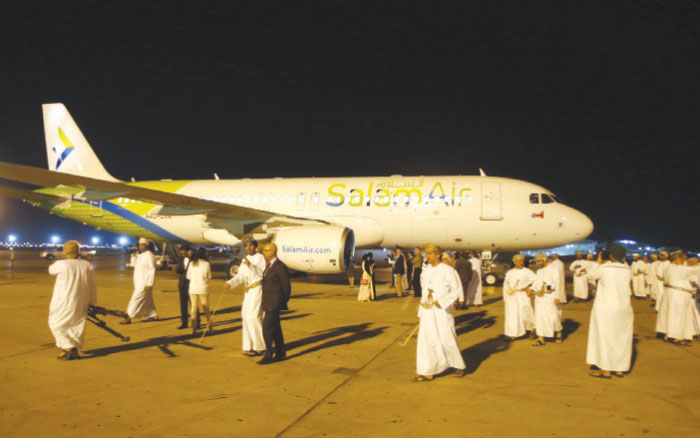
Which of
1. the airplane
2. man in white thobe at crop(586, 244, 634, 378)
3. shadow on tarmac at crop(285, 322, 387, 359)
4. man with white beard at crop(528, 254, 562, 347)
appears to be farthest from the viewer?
the airplane

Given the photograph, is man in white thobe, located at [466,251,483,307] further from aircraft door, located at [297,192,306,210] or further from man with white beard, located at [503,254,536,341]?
aircraft door, located at [297,192,306,210]

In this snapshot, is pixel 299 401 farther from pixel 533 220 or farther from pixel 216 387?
pixel 533 220

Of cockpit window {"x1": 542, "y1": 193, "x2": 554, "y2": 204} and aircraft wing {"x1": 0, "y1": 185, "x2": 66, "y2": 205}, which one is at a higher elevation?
aircraft wing {"x1": 0, "y1": 185, "x2": 66, "y2": 205}

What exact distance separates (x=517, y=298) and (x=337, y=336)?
3.35 meters

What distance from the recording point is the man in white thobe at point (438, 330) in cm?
607

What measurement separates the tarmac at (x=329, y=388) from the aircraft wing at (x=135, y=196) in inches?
186

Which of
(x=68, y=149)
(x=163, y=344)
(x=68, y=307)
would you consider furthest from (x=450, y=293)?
(x=68, y=149)

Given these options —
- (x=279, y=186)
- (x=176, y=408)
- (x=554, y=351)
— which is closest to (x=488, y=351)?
(x=554, y=351)

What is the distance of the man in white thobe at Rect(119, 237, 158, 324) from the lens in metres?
9.88

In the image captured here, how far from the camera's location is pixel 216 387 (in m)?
5.70

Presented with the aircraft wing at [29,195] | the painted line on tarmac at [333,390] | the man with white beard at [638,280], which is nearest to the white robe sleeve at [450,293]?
the painted line on tarmac at [333,390]

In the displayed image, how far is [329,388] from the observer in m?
5.69

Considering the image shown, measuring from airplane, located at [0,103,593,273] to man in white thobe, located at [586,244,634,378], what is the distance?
8.61 meters

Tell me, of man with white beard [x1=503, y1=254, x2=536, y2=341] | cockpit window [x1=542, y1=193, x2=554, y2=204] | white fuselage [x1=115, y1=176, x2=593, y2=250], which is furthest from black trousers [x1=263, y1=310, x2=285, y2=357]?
cockpit window [x1=542, y1=193, x2=554, y2=204]
